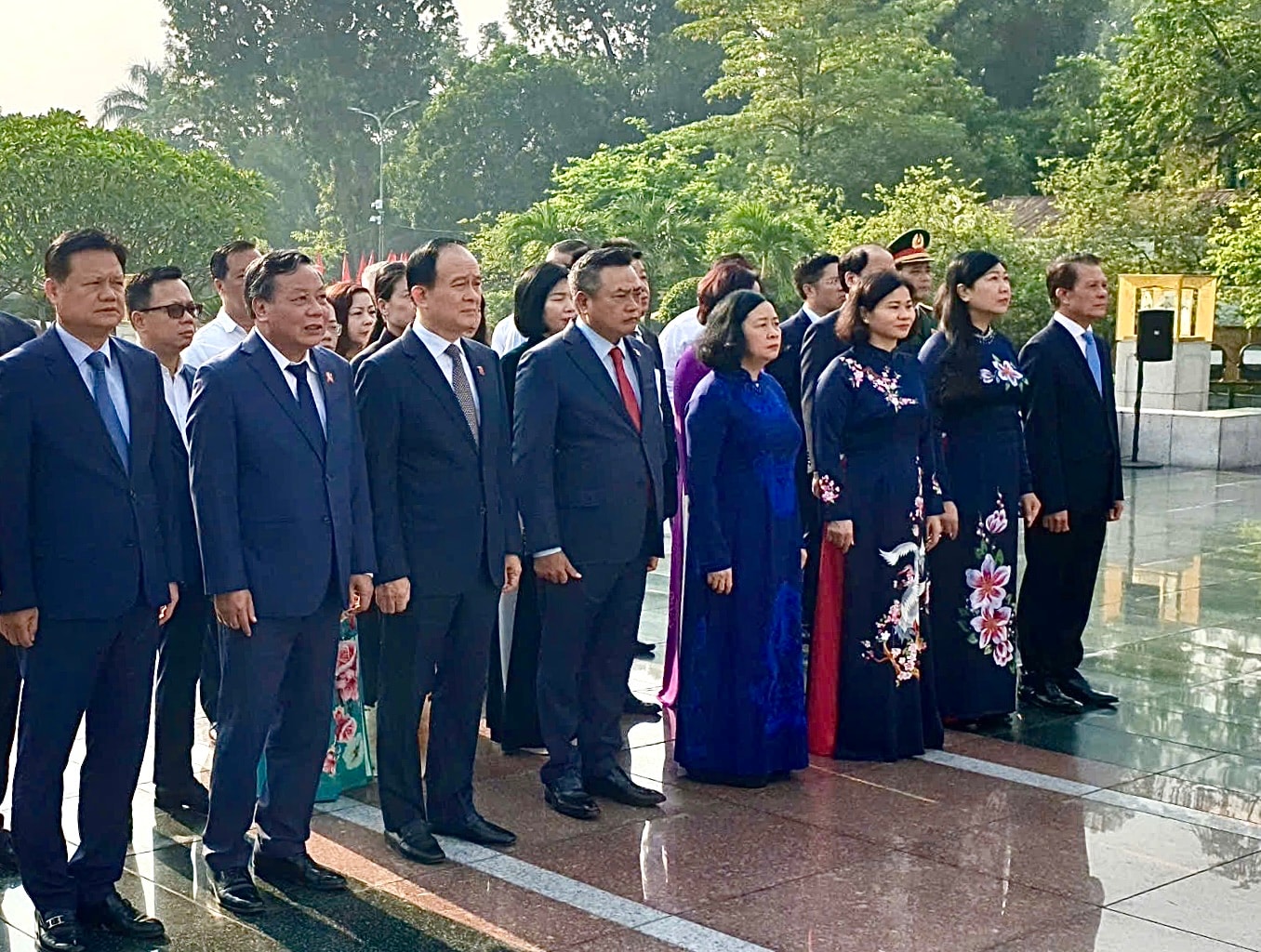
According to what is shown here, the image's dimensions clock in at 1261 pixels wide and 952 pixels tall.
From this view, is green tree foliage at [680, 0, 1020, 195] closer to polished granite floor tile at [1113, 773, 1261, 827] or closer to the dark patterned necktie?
polished granite floor tile at [1113, 773, 1261, 827]

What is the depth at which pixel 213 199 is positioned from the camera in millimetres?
40844

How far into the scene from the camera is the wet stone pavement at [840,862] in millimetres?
4344

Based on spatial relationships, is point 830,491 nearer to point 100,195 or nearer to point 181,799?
point 181,799

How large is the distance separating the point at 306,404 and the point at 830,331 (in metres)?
2.74

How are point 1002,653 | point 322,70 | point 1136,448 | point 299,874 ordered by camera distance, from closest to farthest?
point 299,874 → point 1002,653 → point 1136,448 → point 322,70

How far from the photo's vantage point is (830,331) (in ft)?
22.1

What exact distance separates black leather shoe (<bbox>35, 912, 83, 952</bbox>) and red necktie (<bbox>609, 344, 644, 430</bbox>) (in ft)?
7.51

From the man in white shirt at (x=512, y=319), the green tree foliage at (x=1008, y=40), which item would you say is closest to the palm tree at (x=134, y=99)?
the green tree foliage at (x=1008, y=40)

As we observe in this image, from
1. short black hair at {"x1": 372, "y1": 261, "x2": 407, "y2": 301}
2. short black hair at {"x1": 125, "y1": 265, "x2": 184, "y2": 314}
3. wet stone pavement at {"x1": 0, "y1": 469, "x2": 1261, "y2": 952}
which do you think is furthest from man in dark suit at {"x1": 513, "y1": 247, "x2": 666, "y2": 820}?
short black hair at {"x1": 372, "y1": 261, "x2": 407, "y2": 301}

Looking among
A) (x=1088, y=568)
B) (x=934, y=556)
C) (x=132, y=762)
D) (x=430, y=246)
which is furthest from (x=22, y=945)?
(x=1088, y=568)

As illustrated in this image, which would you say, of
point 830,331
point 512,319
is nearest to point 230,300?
point 512,319

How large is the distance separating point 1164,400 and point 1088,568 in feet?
36.0

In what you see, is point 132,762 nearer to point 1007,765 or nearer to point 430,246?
point 430,246

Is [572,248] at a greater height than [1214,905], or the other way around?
[572,248]
